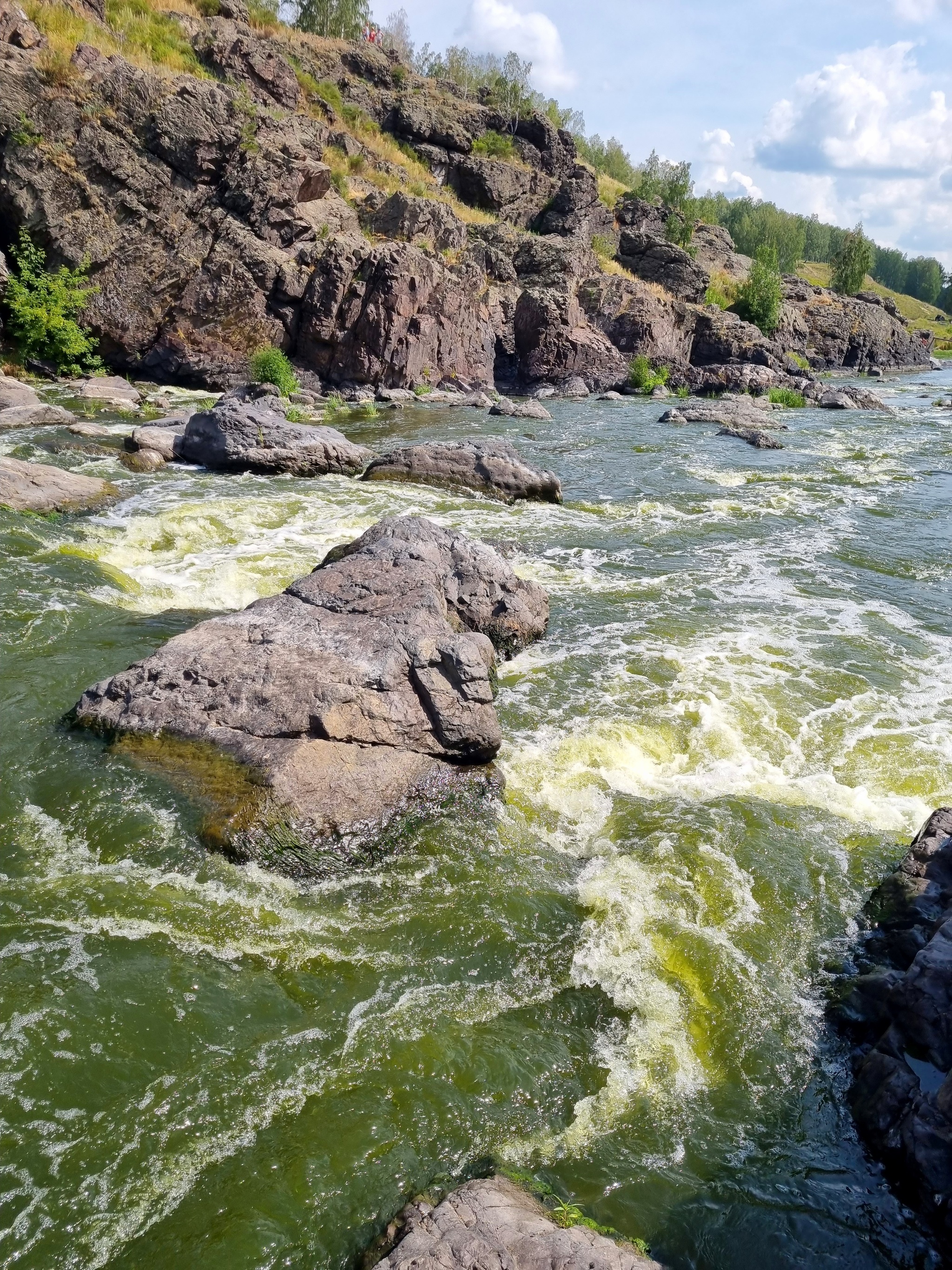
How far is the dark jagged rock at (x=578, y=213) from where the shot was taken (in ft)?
191

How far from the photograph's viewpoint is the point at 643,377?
4584cm

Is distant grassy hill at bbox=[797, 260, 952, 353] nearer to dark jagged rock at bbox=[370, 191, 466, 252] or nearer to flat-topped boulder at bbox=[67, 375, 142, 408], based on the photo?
dark jagged rock at bbox=[370, 191, 466, 252]

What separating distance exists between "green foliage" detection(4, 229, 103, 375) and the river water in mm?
20031

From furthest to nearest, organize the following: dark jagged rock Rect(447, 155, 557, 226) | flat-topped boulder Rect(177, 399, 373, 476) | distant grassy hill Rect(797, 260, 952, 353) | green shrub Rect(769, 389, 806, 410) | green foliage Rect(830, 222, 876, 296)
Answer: distant grassy hill Rect(797, 260, 952, 353), green foliage Rect(830, 222, 876, 296), dark jagged rock Rect(447, 155, 557, 226), green shrub Rect(769, 389, 806, 410), flat-topped boulder Rect(177, 399, 373, 476)

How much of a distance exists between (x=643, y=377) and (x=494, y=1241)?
1857 inches

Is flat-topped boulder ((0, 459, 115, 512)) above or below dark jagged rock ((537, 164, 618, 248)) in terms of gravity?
below

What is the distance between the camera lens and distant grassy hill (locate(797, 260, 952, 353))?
11306 cm

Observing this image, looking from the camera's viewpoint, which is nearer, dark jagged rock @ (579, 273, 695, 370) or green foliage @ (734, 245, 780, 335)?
dark jagged rock @ (579, 273, 695, 370)

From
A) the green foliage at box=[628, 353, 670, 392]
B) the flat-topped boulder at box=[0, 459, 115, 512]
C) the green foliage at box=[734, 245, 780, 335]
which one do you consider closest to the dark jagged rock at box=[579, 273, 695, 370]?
the green foliage at box=[628, 353, 670, 392]

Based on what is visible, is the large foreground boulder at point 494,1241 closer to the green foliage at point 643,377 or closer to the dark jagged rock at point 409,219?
the dark jagged rock at point 409,219

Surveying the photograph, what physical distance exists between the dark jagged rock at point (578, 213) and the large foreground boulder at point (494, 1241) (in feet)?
204

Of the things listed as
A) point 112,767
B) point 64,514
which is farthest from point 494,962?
point 64,514

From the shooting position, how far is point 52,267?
28484 millimetres

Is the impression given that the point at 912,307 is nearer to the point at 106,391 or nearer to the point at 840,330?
the point at 840,330
